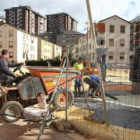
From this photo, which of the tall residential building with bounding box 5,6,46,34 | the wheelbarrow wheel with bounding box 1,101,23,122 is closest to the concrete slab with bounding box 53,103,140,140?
the wheelbarrow wheel with bounding box 1,101,23,122

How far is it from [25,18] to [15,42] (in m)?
70.3

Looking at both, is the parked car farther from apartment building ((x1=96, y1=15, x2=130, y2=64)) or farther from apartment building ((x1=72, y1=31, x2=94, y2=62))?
apartment building ((x1=96, y1=15, x2=130, y2=64))

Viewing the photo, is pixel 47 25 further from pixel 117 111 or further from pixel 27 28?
pixel 117 111

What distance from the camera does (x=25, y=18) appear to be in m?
130

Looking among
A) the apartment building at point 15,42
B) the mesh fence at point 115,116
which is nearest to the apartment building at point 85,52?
the mesh fence at point 115,116

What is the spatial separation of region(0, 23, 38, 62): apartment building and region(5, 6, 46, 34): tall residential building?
52757 millimetres

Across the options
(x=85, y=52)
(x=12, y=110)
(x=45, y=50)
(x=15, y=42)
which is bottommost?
(x=12, y=110)

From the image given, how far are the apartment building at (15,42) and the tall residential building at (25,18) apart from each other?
52.8 m

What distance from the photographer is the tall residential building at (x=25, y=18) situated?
12949 cm

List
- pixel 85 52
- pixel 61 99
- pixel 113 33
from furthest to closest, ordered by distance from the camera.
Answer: pixel 113 33
pixel 61 99
pixel 85 52

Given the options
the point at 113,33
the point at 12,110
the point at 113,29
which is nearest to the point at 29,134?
the point at 12,110

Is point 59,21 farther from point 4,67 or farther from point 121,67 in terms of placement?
point 121,67

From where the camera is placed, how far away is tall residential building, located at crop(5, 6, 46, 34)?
425ft

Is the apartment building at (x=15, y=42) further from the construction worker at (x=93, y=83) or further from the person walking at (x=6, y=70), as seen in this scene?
the person walking at (x=6, y=70)
